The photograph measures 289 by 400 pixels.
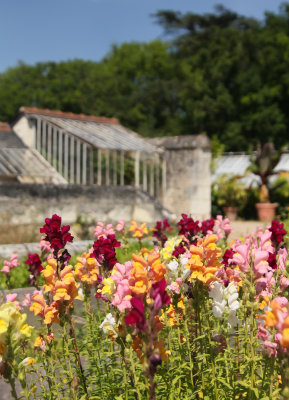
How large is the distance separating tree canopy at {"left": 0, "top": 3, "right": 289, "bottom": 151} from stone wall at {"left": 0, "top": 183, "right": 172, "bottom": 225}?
20.3 m

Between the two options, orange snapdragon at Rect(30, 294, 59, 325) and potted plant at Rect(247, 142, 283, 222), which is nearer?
orange snapdragon at Rect(30, 294, 59, 325)

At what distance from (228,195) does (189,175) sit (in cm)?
438

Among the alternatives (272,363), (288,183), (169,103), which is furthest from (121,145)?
(169,103)

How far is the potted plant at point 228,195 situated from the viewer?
696 inches

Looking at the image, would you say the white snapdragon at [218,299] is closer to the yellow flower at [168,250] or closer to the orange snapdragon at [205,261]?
the orange snapdragon at [205,261]

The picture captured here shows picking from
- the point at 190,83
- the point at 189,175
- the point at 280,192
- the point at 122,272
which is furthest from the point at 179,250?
the point at 190,83

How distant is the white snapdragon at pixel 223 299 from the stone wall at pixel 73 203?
264 inches

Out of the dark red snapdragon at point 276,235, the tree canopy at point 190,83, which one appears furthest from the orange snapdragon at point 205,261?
the tree canopy at point 190,83

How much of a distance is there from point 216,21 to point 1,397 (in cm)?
3496

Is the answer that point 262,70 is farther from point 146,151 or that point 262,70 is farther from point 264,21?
point 146,151

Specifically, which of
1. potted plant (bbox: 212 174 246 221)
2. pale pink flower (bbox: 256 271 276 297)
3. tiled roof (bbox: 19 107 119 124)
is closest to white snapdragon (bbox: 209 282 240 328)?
pale pink flower (bbox: 256 271 276 297)

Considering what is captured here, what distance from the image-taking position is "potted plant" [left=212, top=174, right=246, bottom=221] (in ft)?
58.0

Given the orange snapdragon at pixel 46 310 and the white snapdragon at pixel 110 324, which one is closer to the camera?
the white snapdragon at pixel 110 324

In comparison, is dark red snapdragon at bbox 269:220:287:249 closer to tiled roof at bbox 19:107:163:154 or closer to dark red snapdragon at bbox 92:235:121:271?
dark red snapdragon at bbox 92:235:121:271
